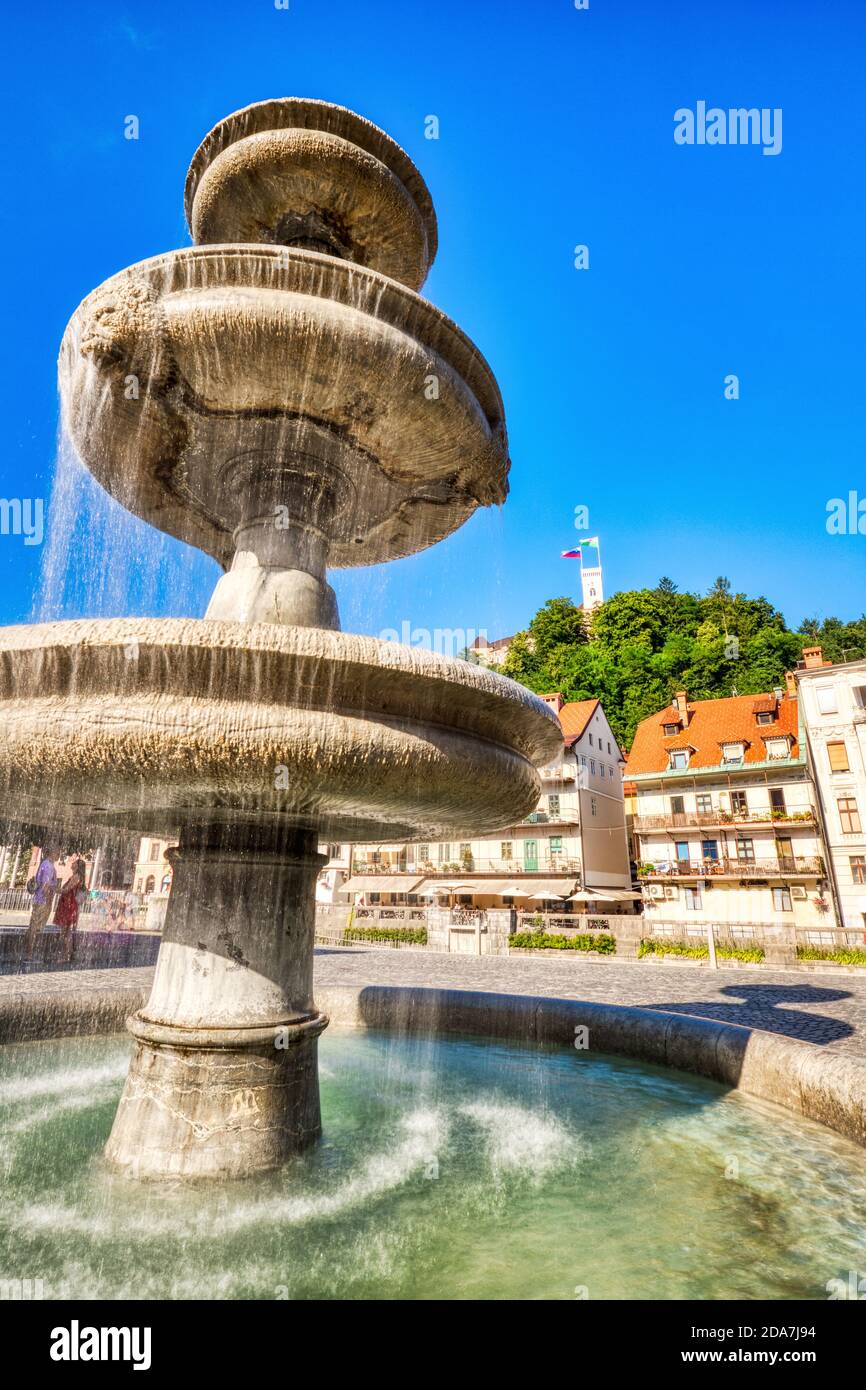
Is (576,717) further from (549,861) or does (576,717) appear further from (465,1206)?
(465,1206)

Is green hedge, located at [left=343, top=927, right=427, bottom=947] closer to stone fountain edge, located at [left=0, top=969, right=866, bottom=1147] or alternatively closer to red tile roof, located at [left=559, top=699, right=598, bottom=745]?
red tile roof, located at [left=559, top=699, right=598, bottom=745]

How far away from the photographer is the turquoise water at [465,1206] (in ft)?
7.56

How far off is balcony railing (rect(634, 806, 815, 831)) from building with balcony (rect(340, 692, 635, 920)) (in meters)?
2.97

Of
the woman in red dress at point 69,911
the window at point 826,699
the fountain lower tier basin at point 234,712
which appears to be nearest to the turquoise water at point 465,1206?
the fountain lower tier basin at point 234,712

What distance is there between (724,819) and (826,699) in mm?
8247

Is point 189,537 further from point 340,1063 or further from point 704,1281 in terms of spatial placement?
point 704,1281

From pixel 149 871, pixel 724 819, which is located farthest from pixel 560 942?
A: pixel 149 871

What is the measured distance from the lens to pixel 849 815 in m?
29.2

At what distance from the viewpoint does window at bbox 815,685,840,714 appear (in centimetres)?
3000

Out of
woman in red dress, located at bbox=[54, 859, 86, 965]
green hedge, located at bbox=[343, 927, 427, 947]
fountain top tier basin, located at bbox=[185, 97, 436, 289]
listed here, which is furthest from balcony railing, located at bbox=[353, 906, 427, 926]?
fountain top tier basin, located at bbox=[185, 97, 436, 289]
